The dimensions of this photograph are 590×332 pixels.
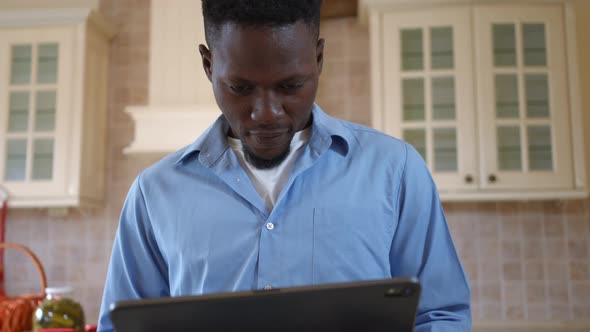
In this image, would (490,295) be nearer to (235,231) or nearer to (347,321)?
(235,231)

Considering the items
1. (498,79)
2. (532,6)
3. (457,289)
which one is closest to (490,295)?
(498,79)

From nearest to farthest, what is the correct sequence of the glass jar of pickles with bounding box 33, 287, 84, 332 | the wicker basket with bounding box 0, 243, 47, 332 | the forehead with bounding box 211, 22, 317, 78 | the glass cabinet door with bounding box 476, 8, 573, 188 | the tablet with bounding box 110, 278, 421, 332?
the tablet with bounding box 110, 278, 421, 332 < the forehead with bounding box 211, 22, 317, 78 < the glass jar of pickles with bounding box 33, 287, 84, 332 < the wicker basket with bounding box 0, 243, 47, 332 < the glass cabinet door with bounding box 476, 8, 573, 188

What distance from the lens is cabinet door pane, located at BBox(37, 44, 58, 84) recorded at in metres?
2.88

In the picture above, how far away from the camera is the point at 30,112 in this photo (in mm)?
2877

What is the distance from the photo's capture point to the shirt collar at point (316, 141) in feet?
3.26

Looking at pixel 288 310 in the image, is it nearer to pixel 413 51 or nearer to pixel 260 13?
pixel 260 13

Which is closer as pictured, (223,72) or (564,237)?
(223,72)

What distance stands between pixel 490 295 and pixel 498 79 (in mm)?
952

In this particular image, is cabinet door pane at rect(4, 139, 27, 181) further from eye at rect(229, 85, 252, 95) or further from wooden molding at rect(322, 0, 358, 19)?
eye at rect(229, 85, 252, 95)

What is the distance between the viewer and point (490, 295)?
9.13ft

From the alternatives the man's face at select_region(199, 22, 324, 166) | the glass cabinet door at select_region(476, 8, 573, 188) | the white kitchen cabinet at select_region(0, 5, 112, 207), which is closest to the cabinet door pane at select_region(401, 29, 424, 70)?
the glass cabinet door at select_region(476, 8, 573, 188)

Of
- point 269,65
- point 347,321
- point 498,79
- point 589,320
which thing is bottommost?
point 589,320

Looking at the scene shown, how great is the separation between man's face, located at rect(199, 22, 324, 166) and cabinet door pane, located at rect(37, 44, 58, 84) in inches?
86.9

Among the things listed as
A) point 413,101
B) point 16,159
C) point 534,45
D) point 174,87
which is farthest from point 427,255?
point 16,159
